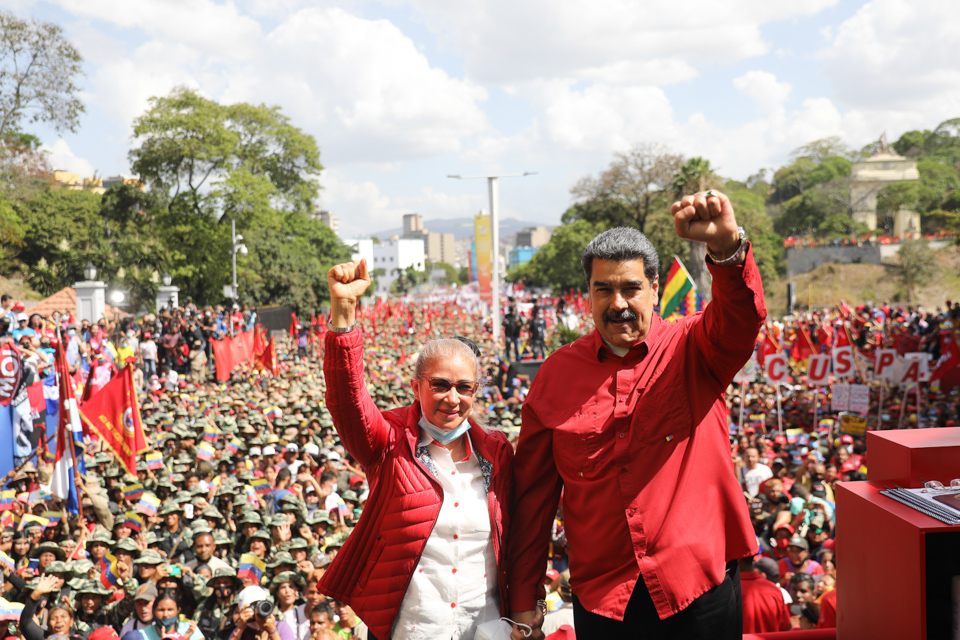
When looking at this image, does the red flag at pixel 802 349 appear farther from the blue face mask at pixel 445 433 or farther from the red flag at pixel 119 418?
the blue face mask at pixel 445 433

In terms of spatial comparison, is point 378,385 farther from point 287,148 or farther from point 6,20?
point 287,148

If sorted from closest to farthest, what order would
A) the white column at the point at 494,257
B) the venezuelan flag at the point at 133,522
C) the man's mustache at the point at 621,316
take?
the man's mustache at the point at 621,316 < the venezuelan flag at the point at 133,522 < the white column at the point at 494,257

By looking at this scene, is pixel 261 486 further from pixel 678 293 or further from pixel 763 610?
pixel 678 293

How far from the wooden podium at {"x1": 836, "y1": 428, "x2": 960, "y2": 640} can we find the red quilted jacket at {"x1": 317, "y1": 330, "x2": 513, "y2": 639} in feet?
3.36

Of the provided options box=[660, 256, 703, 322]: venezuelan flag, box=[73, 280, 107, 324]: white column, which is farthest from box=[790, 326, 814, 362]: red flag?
box=[73, 280, 107, 324]: white column

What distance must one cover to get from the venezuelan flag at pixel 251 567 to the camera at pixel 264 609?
0.90 metres

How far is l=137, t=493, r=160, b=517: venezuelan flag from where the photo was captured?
713 centimetres

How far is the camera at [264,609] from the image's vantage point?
4931mm

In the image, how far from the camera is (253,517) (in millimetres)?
6578

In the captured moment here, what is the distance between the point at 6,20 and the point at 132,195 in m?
10.3

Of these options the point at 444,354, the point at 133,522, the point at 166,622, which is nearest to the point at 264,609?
the point at 166,622

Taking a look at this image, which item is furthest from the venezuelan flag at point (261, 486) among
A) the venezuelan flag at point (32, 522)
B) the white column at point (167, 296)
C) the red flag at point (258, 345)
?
the white column at point (167, 296)

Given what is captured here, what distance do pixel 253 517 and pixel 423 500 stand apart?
4646 millimetres

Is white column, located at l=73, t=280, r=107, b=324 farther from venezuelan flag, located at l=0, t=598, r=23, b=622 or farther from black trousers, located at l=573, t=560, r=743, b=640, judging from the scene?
black trousers, located at l=573, t=560, r=743, b=640
